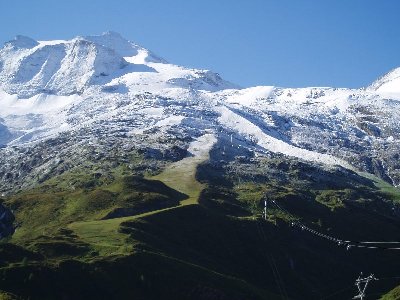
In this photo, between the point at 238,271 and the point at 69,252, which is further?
the point at 238,271

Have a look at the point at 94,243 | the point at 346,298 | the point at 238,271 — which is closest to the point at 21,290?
the point at 94,243

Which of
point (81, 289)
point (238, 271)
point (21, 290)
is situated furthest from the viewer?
point (238, 271)

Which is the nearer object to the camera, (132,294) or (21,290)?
(21,290)

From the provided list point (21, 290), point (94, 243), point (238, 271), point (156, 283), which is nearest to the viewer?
point (21, 290)

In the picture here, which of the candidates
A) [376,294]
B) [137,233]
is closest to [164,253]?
[137,233]

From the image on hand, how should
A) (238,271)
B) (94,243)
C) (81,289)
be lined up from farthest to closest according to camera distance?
1. (238,271)
2. (94,243)
3. (81,289)

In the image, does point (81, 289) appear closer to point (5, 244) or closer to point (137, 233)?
point (5, 244)

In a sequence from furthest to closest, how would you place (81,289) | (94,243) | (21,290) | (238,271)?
(238,271)
(94,243)
(81,289)
(21,290)

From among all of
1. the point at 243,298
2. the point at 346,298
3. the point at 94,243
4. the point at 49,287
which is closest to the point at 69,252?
the point at 94,243

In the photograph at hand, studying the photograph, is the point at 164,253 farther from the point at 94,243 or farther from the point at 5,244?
the point at 5,244
